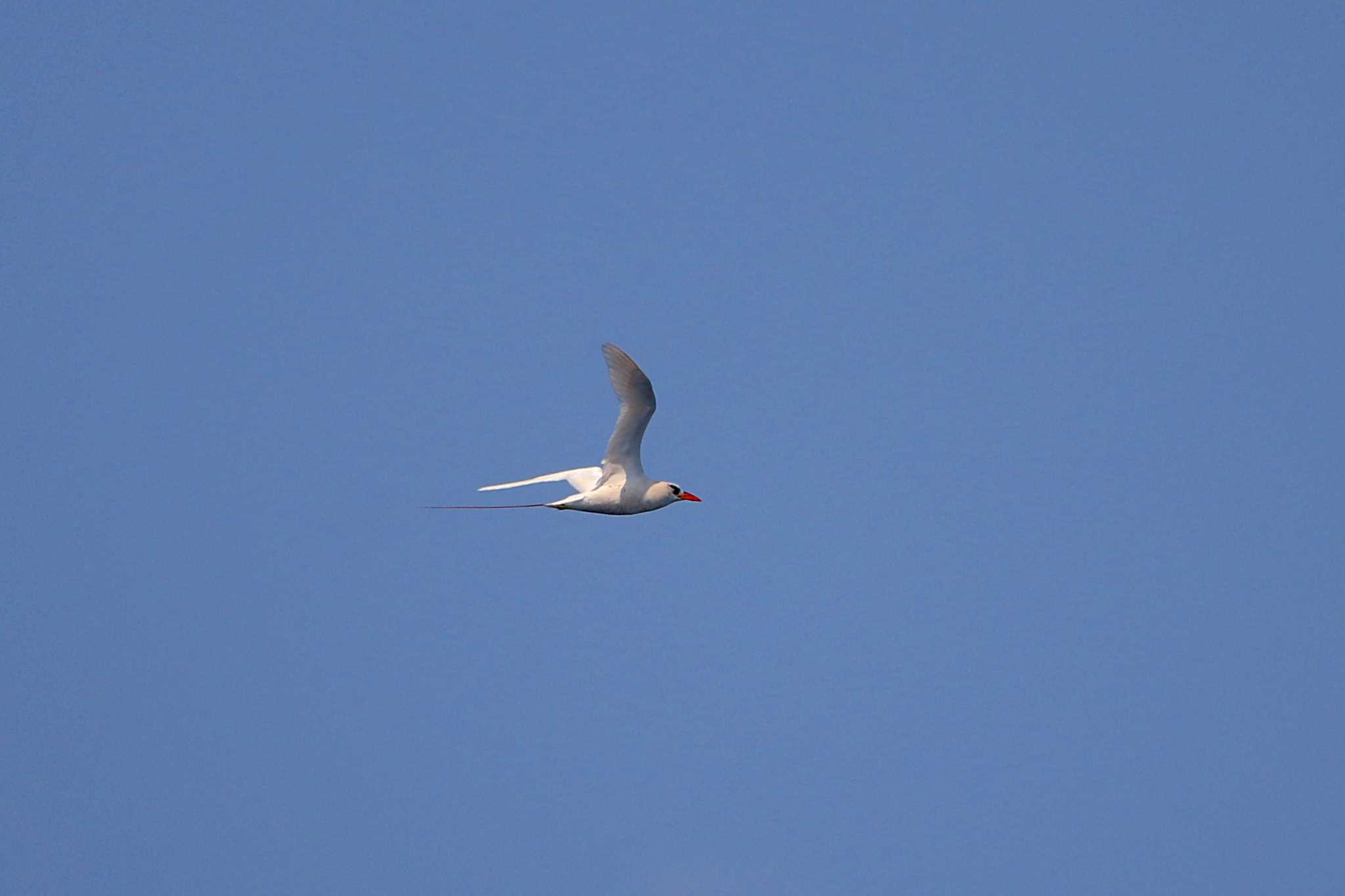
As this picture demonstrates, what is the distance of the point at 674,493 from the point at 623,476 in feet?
4.40

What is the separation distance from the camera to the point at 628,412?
3781cm

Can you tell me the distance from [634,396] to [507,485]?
3.76m

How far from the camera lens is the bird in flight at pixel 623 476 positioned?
122 feet

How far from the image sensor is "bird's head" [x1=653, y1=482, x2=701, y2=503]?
39.5 metres

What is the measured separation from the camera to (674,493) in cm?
3972

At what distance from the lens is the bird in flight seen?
37125 mm

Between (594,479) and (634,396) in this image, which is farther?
(594,479)

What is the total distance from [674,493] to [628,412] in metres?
2.77

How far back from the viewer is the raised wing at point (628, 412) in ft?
121

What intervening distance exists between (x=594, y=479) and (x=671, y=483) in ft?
6.39

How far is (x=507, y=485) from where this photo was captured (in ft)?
128

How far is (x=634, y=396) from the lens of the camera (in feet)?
123

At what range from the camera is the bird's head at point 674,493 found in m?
39.5

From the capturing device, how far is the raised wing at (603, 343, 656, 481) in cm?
3684
